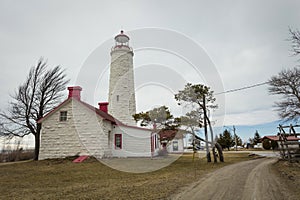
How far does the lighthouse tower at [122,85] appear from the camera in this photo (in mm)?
21078

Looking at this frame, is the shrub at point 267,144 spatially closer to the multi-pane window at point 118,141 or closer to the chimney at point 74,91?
the multi-pane window at point 118,141

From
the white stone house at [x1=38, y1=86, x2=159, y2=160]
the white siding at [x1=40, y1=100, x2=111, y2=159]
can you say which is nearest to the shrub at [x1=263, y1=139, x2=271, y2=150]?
the white stone house at [x1=38, y1=86, x2=159, y2=160]

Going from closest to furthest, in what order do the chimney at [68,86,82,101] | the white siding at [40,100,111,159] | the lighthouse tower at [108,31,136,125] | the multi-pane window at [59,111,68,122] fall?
1. the white siding at [40,100,111,159]
2. the multi-pane window at [59,111,68,122]
3. the chimney at [68,86,82,101]
4. the lighthouse tower at [108,31,136,125]

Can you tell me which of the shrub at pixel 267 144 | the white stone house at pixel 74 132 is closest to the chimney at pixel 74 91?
the white stone house at pixel 74 132

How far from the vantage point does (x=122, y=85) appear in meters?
21.5

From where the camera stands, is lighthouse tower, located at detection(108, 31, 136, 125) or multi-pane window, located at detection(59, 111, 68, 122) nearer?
multi-pane window, located at detection(59, 111, 68, 122)

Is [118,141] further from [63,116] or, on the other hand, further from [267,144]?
[267,144]

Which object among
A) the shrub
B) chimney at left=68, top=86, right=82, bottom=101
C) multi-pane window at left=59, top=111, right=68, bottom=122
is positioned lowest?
the shrub

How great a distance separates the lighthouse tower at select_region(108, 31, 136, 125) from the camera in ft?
69.2

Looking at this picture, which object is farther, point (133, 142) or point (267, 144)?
point (267, 144)

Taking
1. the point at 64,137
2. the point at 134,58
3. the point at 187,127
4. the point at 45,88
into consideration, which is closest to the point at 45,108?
the point at 45,88

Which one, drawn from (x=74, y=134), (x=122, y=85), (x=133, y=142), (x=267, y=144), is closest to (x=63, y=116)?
(x=74, y=134)

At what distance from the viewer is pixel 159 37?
13336 millimetres

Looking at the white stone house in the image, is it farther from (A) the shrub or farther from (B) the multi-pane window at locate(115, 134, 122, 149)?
(A) the shrub
